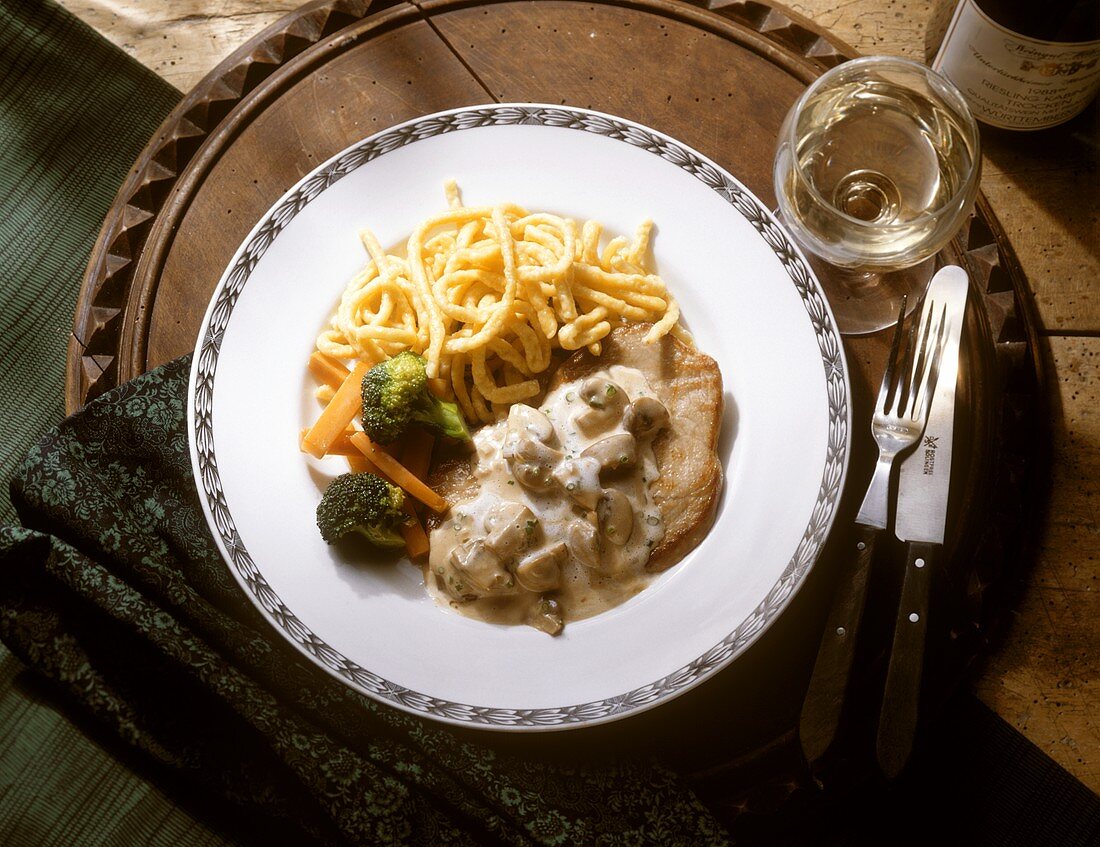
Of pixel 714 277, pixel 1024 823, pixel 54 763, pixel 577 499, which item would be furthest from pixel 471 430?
pixel 1024 823

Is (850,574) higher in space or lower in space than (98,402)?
lower

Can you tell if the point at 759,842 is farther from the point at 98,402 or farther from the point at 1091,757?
the point at 98,402

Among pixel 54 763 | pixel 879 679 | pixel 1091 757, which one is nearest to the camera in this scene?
pixel 879 679

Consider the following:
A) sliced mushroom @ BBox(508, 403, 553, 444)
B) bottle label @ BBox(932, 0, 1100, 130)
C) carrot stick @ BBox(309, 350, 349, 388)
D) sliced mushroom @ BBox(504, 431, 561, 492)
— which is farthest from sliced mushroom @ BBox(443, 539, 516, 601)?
bottle label @ BBox(932, 0, 1100, 130)

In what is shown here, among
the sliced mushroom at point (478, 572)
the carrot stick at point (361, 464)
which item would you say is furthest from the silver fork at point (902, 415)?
the carrot stick at point (361, 464)

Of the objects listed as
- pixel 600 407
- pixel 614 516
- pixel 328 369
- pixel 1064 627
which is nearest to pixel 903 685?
pixel 1064 627

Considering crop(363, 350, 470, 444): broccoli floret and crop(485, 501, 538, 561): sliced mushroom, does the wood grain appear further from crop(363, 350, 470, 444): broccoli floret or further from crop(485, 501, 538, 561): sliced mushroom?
crop(363, 350, 470, 444): broccoli floret

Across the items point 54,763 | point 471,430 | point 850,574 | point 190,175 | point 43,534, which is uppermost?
point 190,175
